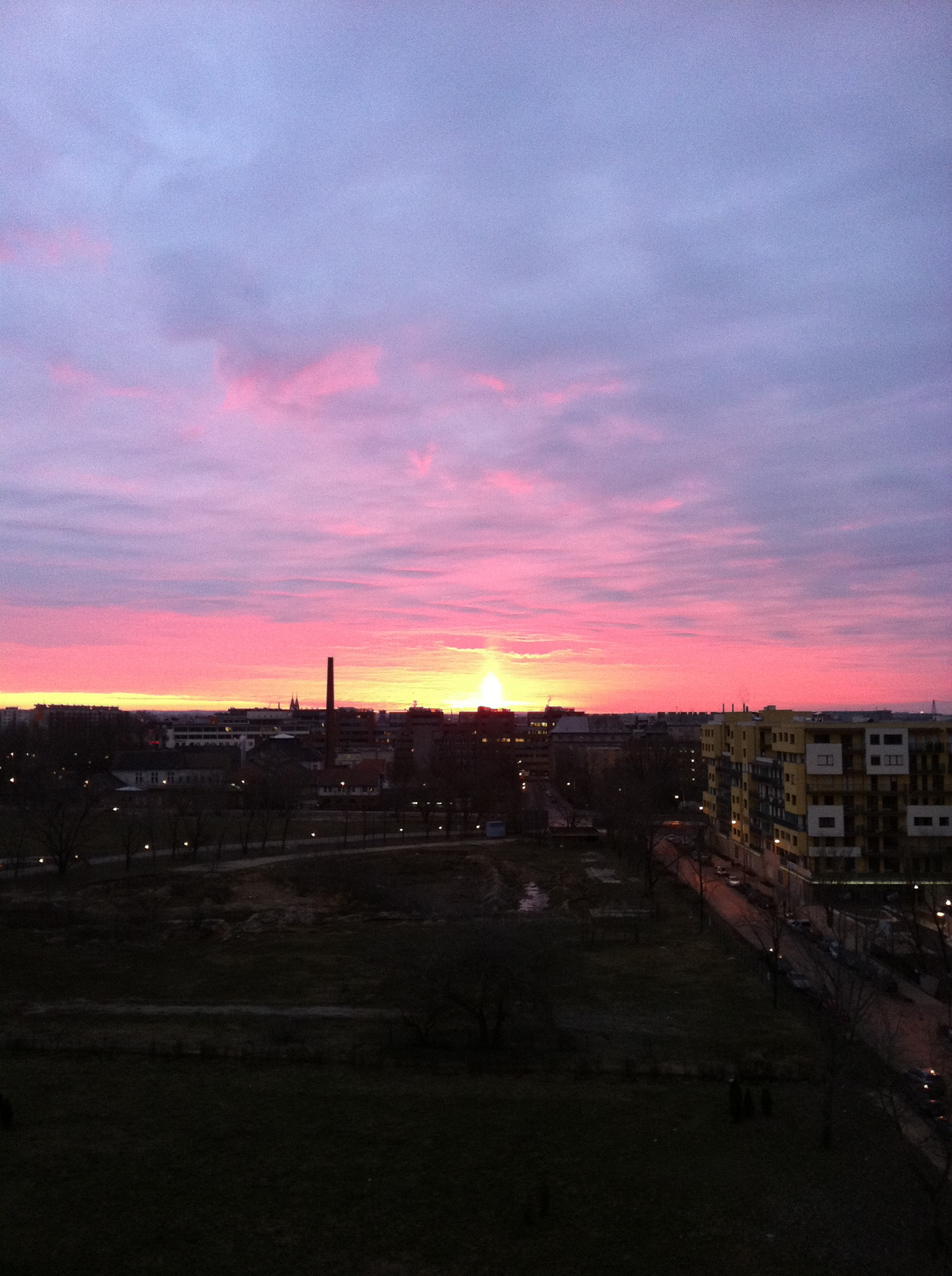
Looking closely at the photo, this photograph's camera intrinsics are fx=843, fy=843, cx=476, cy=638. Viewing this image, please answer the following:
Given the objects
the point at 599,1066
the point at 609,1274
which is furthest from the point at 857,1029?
the point at 609,1274

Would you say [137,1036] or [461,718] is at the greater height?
[461,718]

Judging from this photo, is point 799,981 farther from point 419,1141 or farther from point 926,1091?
point 419,1141

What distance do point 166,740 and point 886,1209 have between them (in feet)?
591

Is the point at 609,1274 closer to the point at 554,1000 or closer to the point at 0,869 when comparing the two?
the point at 554,1000

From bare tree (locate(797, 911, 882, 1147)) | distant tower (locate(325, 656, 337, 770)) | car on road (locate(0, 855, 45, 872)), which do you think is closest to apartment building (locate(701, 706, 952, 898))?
bare tree (locate(797, 911, 882, 1147))

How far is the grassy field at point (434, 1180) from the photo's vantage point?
15.0 m

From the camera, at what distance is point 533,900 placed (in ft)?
165

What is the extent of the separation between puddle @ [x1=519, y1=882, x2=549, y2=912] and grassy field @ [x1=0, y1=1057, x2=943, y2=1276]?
25300 millimetres

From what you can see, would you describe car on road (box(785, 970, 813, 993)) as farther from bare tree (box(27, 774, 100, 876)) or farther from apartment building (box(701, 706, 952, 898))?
bare tree (box(27, 774, 100, 876))

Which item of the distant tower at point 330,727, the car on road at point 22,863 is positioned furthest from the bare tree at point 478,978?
the distant tower at point 330,727

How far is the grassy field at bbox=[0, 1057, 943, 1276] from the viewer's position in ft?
49.1

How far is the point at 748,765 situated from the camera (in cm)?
6156

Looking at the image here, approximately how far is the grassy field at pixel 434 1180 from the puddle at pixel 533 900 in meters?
25.3

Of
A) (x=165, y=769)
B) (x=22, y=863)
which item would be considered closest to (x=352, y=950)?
(x=22, y=863)
